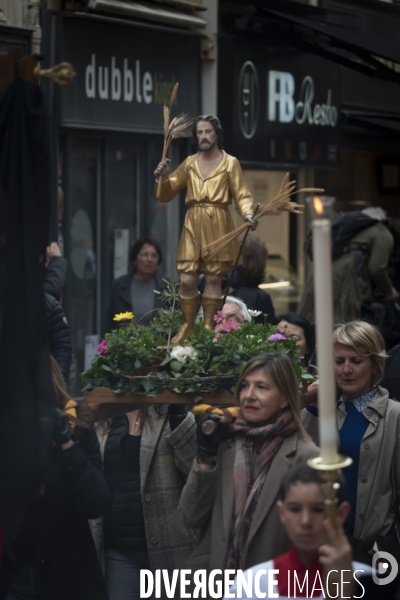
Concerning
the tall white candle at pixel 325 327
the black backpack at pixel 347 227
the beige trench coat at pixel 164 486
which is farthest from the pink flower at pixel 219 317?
the black backpack at pixel 347 227

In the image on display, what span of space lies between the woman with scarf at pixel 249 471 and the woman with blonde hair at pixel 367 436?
628 mm

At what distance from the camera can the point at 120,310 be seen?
8484 millimetres

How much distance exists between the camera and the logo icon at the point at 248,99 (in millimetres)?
11719

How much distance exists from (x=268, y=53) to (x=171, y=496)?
8.81 meters

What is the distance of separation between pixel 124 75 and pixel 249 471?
7354 mm

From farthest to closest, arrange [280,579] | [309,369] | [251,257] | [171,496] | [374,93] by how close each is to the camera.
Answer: [374,93], [251,257], [309,369], [171,496], [280,579]

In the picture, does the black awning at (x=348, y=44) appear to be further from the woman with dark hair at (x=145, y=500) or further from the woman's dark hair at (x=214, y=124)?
the woman with dark hair at (x=145, y=500)

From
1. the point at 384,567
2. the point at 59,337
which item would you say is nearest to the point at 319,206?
the point at 384,567

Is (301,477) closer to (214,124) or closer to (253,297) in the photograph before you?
(214,124)

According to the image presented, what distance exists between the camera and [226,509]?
3521 mm

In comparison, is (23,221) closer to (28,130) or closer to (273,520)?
(28,130)

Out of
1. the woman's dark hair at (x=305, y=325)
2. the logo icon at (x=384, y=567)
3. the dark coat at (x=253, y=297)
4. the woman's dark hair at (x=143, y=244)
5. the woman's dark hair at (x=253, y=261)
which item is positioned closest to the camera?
the logo icon at (x=384, y=567)

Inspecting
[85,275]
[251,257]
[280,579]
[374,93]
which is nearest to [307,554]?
[280,579]

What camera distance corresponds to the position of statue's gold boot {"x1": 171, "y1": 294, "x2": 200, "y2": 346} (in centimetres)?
454
